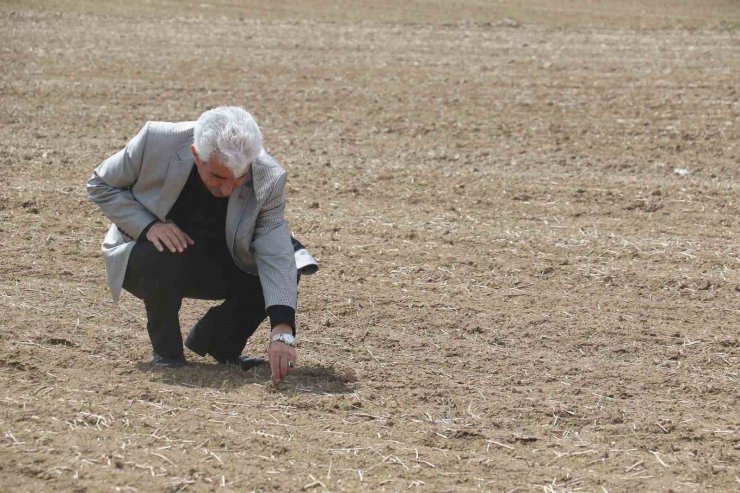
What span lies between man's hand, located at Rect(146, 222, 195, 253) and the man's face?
0.32m

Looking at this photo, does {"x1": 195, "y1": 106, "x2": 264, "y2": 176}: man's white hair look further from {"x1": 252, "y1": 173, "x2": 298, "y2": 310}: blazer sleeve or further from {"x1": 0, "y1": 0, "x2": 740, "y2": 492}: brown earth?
{"x1": 0, "y1": 0, "x2": 740, "y2": 492}: brown earth

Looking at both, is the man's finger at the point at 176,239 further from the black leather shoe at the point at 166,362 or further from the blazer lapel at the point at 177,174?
the black leather shoe at the point at 166,362

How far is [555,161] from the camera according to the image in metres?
10.2

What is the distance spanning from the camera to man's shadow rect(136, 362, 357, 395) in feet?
18.2

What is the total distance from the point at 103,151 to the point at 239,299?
4949mm

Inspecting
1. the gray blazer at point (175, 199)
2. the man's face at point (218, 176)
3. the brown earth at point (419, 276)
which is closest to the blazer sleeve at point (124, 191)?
→ the gray blazer at point (175, 199)

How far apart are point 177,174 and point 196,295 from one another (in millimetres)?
667

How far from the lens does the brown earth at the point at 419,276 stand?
189 inches

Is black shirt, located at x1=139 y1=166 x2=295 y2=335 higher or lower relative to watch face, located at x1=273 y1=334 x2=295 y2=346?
higher

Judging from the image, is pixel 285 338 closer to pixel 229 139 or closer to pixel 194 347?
pixel 194 347

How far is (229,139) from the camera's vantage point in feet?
16.7

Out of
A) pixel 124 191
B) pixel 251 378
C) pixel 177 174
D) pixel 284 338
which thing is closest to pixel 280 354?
pixel 284 338

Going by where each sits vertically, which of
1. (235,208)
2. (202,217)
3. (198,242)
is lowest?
(198,242)

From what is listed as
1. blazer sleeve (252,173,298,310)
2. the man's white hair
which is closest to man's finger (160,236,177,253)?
blazer sleeve (252,173,298,310)
